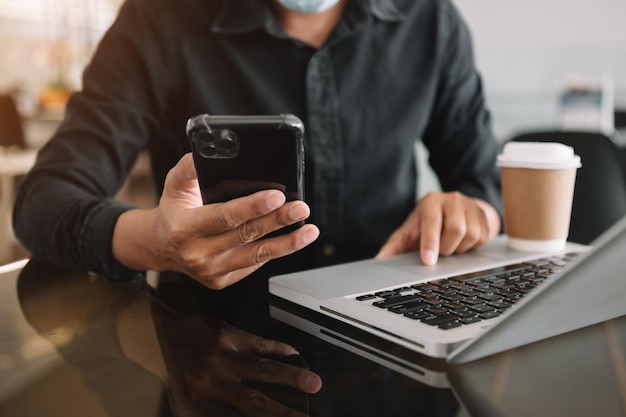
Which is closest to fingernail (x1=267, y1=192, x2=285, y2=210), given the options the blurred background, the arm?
the arm

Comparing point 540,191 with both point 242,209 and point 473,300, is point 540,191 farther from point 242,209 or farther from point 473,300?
point 242,209

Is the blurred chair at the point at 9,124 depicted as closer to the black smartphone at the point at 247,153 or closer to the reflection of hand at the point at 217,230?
the reflection of hand at the point at 217,230

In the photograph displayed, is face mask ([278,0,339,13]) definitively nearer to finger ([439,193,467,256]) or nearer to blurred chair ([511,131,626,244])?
finger ([439,193,467,256])

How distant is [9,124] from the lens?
286 cm

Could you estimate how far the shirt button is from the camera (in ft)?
3.00

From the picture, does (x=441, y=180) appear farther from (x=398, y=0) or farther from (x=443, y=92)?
(x=398, y=0)

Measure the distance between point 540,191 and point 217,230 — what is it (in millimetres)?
353

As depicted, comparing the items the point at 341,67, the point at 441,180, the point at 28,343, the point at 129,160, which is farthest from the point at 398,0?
the point at 28,343

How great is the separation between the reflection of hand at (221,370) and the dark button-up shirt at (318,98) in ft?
1.18

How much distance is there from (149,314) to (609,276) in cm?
33

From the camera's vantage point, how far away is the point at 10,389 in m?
0.35

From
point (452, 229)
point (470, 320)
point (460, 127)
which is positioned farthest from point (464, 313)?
point (460, 127)

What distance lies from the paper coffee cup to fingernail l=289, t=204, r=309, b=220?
299 mm

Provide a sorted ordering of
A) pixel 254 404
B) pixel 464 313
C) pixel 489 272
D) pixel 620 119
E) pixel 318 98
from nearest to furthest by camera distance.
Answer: pixel 254 404, pixel 464 313, pixel 489 272, pixel 318 98, pixel 620 119
